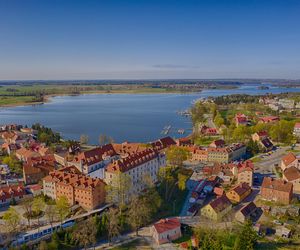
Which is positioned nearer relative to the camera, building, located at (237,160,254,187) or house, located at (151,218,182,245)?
house, located at (151,218,182,245)

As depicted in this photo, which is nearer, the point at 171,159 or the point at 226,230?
the point at 226,230

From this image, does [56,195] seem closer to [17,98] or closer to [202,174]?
[202,174]

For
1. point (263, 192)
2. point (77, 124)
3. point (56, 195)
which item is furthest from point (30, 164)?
point (77, 124)

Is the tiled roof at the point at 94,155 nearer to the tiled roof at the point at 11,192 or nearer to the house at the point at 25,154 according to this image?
the tiled roof at the point at 11,192

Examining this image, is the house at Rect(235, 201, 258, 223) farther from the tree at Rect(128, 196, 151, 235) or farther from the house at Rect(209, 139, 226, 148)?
the house at Rect(209, 139, 226, 148)

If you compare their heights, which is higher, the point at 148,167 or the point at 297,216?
the point at 148,167

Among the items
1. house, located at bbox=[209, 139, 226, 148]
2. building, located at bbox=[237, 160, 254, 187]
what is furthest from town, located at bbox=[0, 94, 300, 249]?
house, located at bbox=[209, 139, 226, 148]

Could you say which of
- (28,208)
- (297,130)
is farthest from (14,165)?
(297,130)

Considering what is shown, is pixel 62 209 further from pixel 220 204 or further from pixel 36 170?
pixel 220 204
